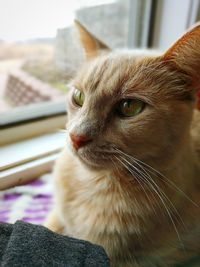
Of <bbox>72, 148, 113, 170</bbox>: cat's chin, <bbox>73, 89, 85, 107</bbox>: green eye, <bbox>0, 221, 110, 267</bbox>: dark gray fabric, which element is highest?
<bbox>73, 89, 85, 107</bbox>: green eye

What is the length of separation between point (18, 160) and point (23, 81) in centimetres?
31

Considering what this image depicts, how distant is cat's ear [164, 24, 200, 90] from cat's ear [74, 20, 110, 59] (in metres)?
0.22

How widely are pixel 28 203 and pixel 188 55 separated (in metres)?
0.59

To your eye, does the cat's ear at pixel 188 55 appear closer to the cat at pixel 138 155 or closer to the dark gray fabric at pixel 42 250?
the cat at pixel 138 155

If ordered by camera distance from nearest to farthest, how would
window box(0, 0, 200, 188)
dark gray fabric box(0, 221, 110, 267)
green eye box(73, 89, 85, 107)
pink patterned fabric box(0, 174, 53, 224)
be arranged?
1. dark gray fabric box(0, 221, 110, 267)
2. green eye box(73, 89, 85, 107)
3. pink patterned fabric box(0, 174, 53, 224)
4. window box(0, 0, 200, 188)

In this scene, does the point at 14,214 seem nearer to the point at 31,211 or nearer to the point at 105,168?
the point at 31,211

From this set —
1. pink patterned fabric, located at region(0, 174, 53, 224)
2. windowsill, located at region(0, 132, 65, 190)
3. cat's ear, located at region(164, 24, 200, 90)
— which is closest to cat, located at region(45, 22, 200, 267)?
cat's ear, located at region(164, 24, 200, 90)

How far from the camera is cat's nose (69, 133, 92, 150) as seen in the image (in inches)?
27.8

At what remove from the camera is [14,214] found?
945 millimetres

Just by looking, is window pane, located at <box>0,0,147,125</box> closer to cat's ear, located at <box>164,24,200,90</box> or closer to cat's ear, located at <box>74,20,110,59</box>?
cat's ear, located at <box>74,20,110,59</box>

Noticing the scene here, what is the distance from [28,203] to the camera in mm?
998

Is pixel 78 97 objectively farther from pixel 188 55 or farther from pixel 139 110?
pixel 188 55

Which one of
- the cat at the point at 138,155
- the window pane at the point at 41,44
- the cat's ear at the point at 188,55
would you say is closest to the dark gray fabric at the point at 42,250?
the cat at the point at 138,155

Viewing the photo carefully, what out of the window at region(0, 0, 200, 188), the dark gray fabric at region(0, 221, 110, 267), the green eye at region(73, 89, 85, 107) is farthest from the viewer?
the window at region(0, 0, 200, 188)
